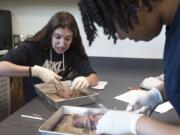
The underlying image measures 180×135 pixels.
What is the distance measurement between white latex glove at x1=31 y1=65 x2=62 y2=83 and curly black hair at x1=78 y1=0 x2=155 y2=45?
0.89 metres

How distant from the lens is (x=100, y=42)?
2645 millimetres

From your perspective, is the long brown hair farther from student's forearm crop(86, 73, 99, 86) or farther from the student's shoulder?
student's forearm crop(86, 73, 99, 86)

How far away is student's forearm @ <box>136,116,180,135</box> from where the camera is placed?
2.92ft

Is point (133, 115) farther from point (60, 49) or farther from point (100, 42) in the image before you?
point (100, 42)

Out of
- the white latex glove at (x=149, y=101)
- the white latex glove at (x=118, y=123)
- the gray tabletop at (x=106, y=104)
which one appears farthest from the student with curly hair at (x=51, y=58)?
the white latex glove at (x=118, y=123)

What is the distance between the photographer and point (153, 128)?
919 mm

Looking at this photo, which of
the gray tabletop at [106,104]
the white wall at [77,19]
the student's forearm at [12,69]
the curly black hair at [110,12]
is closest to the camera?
the curly black hair at [110,12]

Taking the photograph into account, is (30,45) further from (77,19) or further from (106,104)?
(77,19)

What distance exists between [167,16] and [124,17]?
13cm

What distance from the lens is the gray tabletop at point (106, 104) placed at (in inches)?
49.5

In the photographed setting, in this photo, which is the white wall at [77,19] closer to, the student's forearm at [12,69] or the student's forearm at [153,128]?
the student's forearm at [12,69]

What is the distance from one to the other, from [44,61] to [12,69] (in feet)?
0.79

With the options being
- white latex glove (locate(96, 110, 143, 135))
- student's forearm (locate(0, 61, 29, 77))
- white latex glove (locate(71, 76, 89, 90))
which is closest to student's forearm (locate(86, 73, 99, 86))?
white latex glove (locate(71, 76, 89, 90))

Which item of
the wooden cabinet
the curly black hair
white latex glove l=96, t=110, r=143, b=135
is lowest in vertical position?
the wooden cabinet
